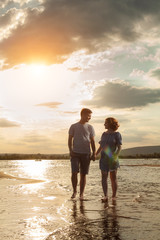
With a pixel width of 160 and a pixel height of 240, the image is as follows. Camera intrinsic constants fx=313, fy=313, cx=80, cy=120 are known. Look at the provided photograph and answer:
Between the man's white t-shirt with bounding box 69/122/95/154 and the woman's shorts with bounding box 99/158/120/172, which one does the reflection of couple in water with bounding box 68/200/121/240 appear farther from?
the man's white t-shirt with bounding box 69/122/95/154

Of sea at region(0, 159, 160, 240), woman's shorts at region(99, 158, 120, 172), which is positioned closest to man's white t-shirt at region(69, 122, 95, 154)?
woman's shorts at region(99, 158, 120, 172)

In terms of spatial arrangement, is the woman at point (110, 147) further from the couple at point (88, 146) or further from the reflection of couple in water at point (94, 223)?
the reflection of couple in water at point (94, 223)

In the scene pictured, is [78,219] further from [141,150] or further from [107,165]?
[141,150]

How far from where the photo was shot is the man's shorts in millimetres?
7574

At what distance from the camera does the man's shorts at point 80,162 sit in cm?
757

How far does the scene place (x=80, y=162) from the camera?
7.69 metres

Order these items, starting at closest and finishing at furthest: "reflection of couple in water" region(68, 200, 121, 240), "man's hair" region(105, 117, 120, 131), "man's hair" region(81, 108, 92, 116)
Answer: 1. "reflection of couple in water" region(68, 200, 121, 240)
2. "man's hair" region(105, 117, 120, 131)
3. "man's hair" region(81, 108, 92, 116)

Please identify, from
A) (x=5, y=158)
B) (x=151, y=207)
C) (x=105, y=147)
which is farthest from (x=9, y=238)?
(x=5, y=158)

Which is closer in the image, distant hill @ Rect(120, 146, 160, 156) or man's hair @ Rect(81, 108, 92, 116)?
man's hair @ Rect(81, 108, 92, 116)

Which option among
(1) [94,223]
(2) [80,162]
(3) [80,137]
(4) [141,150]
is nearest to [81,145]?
(3) [80,137]

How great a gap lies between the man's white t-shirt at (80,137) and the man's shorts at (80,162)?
110mm

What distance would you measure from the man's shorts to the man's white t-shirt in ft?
0.36

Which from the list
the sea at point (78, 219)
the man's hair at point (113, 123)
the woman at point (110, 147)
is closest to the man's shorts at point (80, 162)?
the woman at point (110, 147)

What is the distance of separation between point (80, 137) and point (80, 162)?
64 cm
